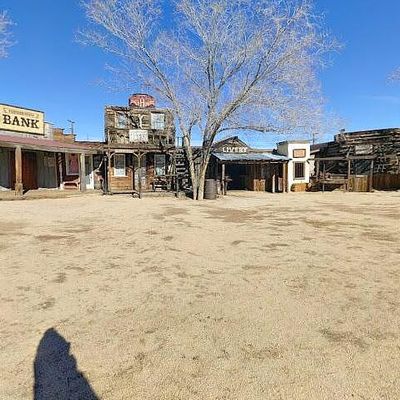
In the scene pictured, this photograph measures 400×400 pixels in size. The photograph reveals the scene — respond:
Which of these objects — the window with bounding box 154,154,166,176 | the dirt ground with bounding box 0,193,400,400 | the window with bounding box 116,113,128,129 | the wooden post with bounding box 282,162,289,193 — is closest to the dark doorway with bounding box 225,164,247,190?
the wooden post with bounding box 282,162,289,193

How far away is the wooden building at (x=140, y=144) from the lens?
22750 millimetres

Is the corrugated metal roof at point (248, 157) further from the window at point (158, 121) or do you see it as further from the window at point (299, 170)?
the window at point (158, 121)

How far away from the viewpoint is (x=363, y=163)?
28.2 meters

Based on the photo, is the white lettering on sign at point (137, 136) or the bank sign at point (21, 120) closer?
the bank sign at point (21, 120)

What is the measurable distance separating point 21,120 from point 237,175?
1751cm

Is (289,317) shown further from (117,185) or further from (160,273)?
(117,185)

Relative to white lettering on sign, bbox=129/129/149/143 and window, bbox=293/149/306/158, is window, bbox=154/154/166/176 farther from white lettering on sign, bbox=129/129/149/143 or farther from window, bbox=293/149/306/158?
window, bbox=293/149/306/158

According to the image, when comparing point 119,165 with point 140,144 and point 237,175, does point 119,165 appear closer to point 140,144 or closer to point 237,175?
point 140,144

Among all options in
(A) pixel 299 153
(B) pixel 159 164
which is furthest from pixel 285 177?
(B) pixel 159 164

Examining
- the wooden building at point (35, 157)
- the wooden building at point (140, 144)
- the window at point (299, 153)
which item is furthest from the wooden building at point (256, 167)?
the wooden building at point (35, 157)

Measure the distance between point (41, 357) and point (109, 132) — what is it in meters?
21.3

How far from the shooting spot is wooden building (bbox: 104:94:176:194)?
Answer: 22750mm

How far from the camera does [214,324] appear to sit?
3.54m

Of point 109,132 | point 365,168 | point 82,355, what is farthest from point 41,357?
point 365,168
